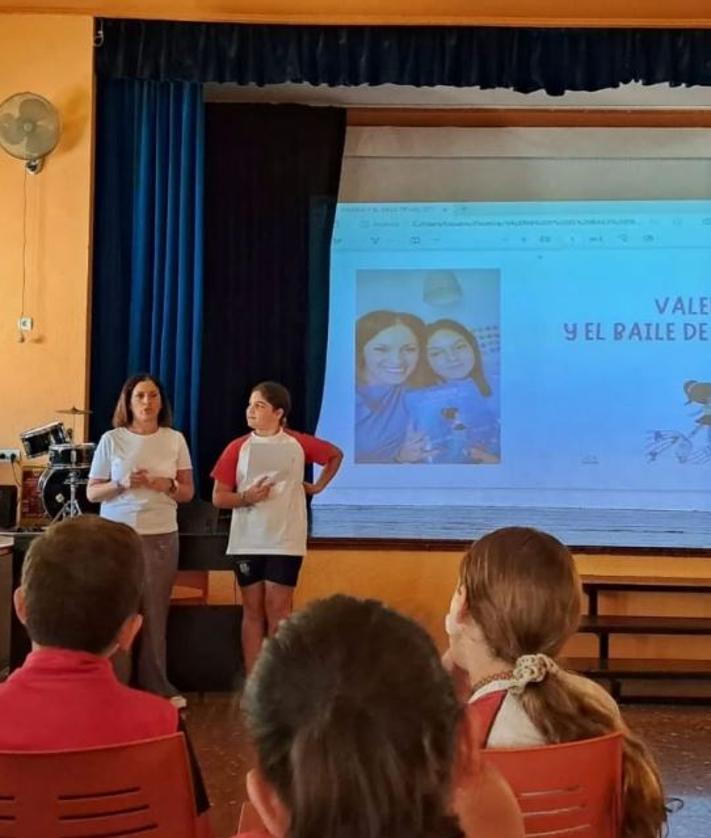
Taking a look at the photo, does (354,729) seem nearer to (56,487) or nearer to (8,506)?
(56,487)

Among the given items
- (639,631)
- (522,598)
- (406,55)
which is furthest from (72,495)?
(522,598)

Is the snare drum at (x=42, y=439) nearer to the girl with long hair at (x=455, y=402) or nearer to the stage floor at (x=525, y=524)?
the stage floor at (x=525, y=524)

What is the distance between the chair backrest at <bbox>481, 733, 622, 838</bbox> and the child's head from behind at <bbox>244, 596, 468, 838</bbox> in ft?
1.83

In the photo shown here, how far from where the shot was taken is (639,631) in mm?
4484

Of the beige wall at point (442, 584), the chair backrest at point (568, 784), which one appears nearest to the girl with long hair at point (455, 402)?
the beige wall at point (442, 584)

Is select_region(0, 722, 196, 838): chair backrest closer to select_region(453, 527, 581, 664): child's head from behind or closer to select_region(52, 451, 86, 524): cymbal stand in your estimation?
select_region(453, 527, 581, 664): child's head from behind

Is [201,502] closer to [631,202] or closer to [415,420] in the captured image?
[415,420]

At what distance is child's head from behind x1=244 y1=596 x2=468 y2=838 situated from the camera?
702 millimetres

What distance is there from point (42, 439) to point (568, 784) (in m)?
3.48

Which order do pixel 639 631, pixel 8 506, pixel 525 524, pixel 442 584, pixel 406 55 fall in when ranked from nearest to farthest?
pixel 639 631 < pixel 8 506 < pixel 442 584 < pixel 406 55 < pixel 525 524

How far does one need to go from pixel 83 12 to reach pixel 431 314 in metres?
2.38

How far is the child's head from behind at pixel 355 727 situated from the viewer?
702 millimetres

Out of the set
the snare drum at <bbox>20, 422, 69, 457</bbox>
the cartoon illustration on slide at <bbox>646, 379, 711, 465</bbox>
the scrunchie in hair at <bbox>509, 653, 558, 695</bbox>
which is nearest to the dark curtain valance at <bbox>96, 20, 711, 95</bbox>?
the cartoon illustration on slide at <bbox>646, 379, 711, 465</bbox>

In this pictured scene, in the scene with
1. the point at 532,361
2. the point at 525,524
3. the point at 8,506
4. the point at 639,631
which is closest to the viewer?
the point at 639,631
